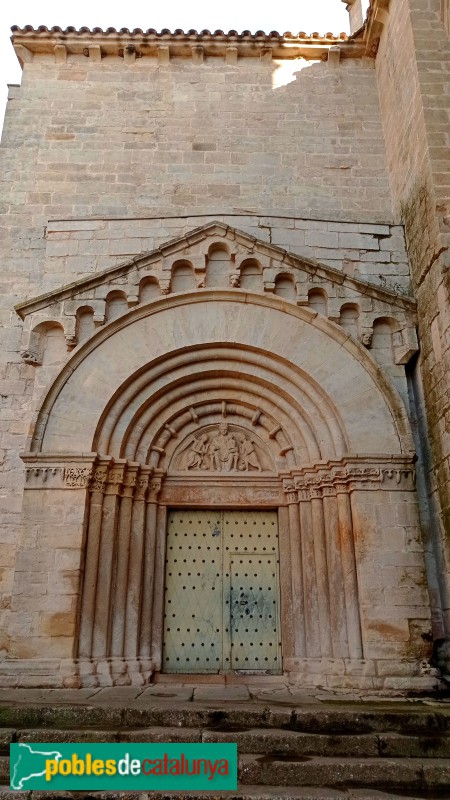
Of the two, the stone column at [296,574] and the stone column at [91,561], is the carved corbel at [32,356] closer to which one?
the stone column at [91,561]

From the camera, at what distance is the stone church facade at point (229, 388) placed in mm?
6242

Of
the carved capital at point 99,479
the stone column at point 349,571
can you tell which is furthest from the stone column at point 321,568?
the carved capital at point 99,479

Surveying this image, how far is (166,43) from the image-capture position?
9.56m

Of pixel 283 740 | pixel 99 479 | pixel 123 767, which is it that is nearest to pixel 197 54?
pixel 99 479

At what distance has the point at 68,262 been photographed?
26.0 feet

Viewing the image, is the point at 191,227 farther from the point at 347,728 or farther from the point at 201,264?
the point at 347,728

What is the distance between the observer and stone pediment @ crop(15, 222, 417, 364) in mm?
7180

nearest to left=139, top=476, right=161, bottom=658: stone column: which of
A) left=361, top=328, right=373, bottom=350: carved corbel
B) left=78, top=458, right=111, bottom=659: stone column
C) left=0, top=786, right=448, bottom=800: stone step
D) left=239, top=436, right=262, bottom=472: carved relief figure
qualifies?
left=78, top=458, right=111, bottom=659: stone column

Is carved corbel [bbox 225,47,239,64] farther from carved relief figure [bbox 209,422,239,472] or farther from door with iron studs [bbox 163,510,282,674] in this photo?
door with iron studs [bbox 163,510,282,674]

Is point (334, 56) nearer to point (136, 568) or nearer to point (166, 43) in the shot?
point (166, 43)

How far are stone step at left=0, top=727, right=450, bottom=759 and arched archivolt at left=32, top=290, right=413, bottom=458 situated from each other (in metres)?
3.08

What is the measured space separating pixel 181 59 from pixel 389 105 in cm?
341

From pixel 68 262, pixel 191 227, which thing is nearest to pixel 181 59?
pixel 191 227

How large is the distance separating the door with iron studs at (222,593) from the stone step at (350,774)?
123 inches
